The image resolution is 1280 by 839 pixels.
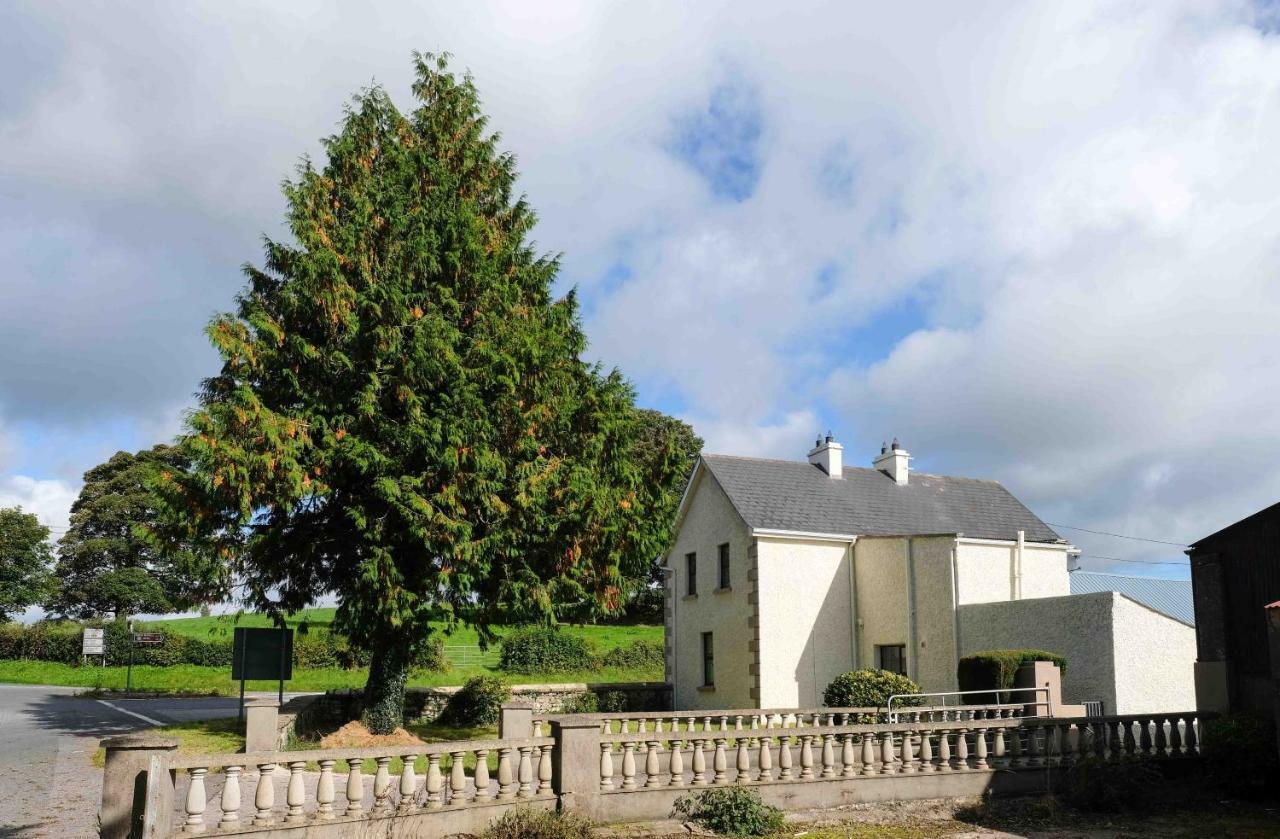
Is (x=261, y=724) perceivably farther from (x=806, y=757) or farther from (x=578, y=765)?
(x=806, y=757)

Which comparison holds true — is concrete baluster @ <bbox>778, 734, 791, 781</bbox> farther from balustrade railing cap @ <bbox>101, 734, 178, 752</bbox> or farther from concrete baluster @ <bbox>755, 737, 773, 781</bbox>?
balustrade railing cap @ <bbox>101, 734, 178, 752</bbox>

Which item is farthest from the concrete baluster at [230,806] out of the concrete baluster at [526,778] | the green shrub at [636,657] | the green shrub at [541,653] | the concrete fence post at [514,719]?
the green shrub at [636,657]

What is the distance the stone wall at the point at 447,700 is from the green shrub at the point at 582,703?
0.05 metres

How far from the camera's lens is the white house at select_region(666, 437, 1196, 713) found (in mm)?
21594

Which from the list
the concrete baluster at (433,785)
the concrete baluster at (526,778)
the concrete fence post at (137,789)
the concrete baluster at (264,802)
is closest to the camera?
the concrete fence post at (137,789)

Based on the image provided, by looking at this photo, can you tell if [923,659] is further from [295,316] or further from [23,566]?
[23,566]

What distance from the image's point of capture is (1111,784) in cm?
1373

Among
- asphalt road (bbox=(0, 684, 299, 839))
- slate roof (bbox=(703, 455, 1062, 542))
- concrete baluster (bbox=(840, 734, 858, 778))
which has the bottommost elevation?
asphalt road (bbox=(0, 684, 299, 839))

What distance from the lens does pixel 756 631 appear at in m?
26.9

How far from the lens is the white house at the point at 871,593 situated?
21594 millimetres

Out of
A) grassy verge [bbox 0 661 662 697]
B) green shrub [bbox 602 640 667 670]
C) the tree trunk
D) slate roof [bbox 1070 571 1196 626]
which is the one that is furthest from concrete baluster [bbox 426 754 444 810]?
green shrub [bbox 602 640 667 670]

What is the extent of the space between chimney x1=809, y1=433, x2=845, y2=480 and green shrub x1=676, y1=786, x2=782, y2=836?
66.1ft

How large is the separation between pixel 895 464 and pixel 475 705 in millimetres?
15631

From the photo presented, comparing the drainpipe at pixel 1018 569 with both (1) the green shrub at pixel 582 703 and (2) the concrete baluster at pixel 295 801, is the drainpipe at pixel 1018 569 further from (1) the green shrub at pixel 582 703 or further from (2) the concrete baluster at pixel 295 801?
(2) the concrete baluster at pixel 295 801
